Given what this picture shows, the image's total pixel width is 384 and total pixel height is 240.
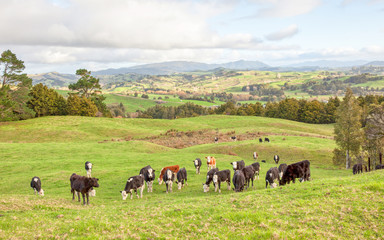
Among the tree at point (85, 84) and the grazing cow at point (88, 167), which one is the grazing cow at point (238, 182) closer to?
the grazing cow at point (88, 167)

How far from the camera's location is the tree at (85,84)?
105 metres

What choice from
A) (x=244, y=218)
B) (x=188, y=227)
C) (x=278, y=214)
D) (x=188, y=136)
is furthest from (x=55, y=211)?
(x=188, y=136)

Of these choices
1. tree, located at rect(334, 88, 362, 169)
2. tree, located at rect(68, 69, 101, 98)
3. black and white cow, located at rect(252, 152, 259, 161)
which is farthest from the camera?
tree, located at rect(68, 69, 101, 98)

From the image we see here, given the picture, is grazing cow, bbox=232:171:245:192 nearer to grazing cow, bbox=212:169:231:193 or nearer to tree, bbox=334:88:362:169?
grazing cow, bbox=212:169:231:193

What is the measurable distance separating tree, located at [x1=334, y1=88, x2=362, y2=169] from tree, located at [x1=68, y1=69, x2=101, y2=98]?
3563 inches

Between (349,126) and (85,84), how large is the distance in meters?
92.2

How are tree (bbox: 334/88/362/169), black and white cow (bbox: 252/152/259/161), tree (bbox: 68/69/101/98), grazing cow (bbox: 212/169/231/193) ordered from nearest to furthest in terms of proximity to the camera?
A: grazing cow (bbox: 212/169/231/193), tree (bbox: 334/88/362/169), black and white cow (bbox: 252/152/259/161), tree (bbox: 68/69/101/98)

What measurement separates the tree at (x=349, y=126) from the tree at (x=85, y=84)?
9051 centimetres

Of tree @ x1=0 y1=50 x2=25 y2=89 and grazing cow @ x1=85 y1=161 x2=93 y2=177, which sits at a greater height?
tree @ x1=0 y1=50 x2=25 y2=89

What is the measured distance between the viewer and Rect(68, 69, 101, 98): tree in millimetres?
105075

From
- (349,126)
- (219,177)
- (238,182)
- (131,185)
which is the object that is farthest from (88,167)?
(349,126)

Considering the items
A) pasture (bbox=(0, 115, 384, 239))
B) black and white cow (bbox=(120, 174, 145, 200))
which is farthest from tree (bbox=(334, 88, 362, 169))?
black and white cow (bbox=(120, 174, 145, 200))

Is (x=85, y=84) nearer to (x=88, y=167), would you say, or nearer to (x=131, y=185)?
(x=88, y=167)

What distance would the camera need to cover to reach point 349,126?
4334 cm
